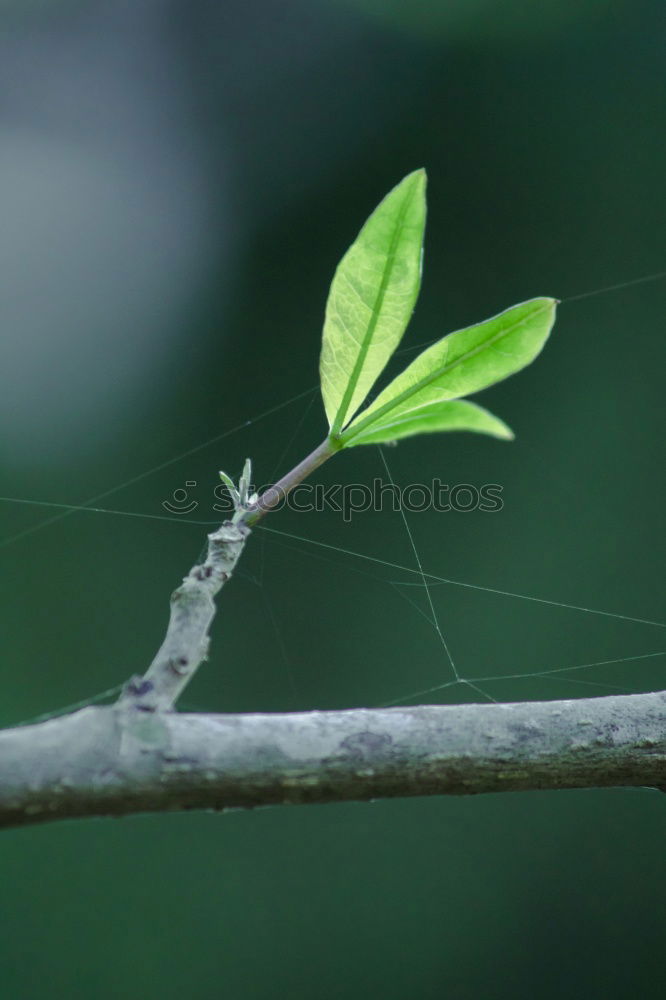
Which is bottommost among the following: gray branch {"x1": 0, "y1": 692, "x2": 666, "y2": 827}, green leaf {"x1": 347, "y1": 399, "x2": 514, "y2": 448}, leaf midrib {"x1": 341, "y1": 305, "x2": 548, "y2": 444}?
gray branch {"x1": 0, "y1": 692, "x2": 666, "y2": 827}

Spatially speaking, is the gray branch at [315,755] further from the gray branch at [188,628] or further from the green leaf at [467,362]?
the green leaf at [467,362]

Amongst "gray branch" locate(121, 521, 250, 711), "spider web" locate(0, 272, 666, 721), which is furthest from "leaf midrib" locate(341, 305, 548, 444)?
"spider web" locate(0, 272, 666, 721)

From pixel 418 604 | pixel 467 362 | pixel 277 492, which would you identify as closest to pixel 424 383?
pixel 467 362

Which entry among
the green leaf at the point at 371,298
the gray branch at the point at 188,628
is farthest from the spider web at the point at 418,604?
the gray branch at the point at 188,628

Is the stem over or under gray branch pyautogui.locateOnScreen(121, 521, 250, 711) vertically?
over

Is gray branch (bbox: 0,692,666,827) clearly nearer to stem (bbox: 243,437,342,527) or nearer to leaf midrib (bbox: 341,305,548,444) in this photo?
stem (bbox: 243,437,342,527)

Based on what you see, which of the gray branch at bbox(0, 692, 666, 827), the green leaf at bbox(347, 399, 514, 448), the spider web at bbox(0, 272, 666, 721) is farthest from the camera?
the spider web at bbox(0, 272, 666, 721)

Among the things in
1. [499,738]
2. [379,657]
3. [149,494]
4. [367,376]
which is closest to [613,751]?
[499,738]
